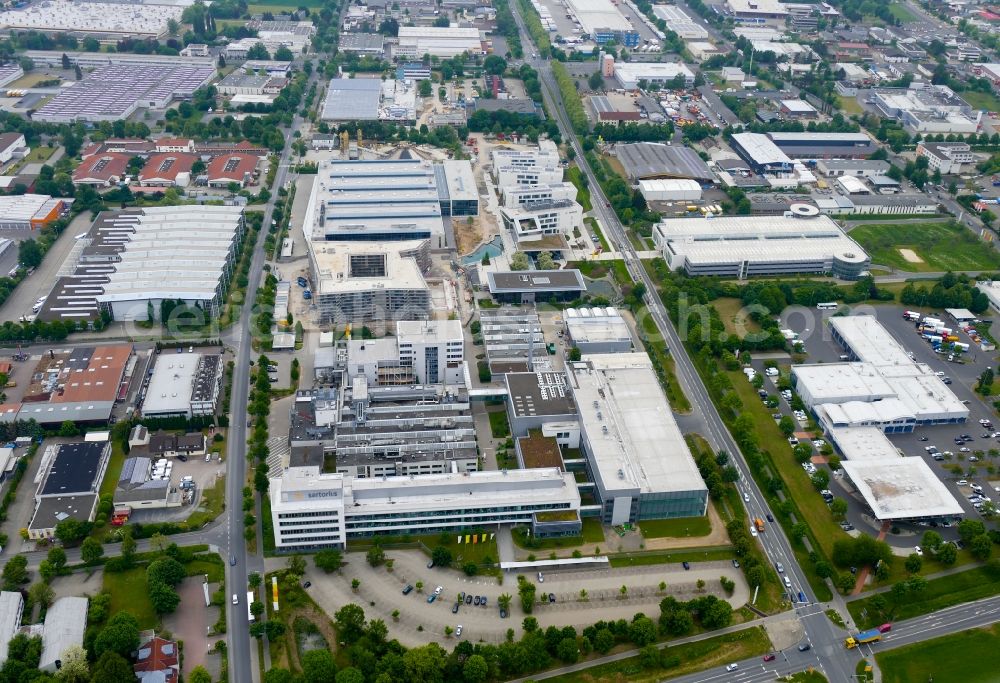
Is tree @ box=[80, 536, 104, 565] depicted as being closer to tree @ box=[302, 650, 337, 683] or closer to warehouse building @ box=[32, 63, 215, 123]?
tree @ box=[302, 650, 337, 683]

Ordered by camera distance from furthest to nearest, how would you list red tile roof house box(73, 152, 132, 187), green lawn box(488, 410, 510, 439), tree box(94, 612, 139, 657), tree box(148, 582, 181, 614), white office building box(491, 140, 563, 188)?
white office building box(491, 140, 563, 188) < red tile roof house box(73, 152, 132, 187) < green lawn box(488, 410, 510, 439) < tree box(148, 582, 181, 614) < tree box(94, 612, 139, 657)

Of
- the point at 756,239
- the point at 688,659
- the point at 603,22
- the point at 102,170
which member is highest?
the point at 603,22

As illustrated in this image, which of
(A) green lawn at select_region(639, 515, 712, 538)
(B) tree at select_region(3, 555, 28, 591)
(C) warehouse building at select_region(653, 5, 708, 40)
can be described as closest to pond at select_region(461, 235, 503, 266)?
(A) green lawn at select_region(639, 515, 712, 538)

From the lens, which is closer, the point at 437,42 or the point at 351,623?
the point at 351,623

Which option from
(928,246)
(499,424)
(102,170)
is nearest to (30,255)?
(102,170)

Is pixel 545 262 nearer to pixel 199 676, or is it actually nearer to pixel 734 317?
pixel 734 317

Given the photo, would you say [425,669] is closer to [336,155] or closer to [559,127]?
[336,155]

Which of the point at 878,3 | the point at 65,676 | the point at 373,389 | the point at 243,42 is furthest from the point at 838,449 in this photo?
the point at 878,3
